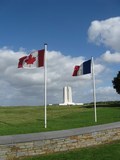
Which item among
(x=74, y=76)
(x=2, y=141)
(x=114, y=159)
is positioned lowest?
(x=114, y=159)

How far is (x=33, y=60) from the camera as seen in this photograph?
19.8 meters

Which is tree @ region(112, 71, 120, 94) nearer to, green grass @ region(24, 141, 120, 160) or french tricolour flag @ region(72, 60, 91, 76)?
french tricolour flag @ region(72, 60, 91, 76)

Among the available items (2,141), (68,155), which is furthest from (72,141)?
(2,141)

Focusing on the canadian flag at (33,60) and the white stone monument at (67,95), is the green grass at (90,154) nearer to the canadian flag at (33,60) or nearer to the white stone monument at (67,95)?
the canadian flag at (33,60)

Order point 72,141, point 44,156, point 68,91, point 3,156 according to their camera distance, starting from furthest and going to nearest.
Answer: point 68,91, point 72,141, point 44,156, point 3,156

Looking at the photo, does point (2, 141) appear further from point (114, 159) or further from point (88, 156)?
point (114, 159)

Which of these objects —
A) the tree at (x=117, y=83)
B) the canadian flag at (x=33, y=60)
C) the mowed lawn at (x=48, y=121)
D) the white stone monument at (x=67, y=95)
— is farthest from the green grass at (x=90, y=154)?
→ the white stone monument at (x=67, y=95)

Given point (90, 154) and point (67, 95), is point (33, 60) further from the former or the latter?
point (67, 95)

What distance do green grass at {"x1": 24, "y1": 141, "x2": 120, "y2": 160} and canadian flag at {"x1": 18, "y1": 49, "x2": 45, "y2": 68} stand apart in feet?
23.8

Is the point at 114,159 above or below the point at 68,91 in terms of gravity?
below

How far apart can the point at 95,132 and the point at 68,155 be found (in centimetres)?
243

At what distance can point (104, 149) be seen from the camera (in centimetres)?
1400

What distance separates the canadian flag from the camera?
19.7m

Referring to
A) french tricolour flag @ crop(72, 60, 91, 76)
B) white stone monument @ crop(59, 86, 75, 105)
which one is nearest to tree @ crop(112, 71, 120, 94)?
white stone monument @ crop(59, 86, 75, 105)
